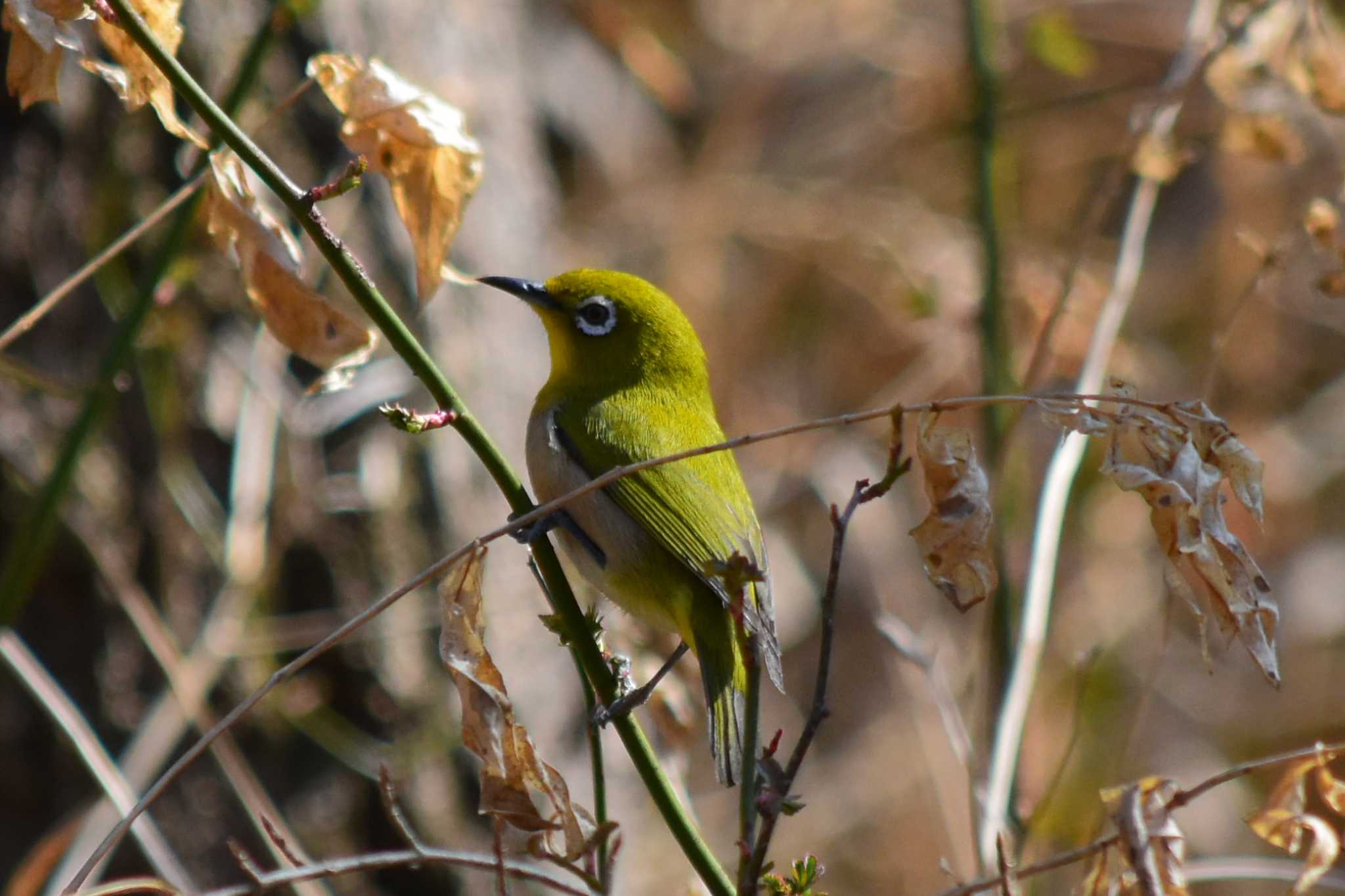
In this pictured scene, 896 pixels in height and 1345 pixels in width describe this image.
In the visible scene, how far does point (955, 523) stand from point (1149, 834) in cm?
39

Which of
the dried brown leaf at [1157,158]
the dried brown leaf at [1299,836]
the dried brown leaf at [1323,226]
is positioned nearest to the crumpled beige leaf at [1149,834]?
the dried brown leaf at [1299,836]

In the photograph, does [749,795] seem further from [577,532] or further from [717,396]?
[717,396]

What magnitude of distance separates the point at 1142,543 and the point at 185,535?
4.29 m

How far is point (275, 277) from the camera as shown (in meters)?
1.84

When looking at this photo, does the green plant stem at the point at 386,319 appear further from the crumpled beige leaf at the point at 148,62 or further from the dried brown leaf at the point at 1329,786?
the dried brown leaf at the point at 1329,786

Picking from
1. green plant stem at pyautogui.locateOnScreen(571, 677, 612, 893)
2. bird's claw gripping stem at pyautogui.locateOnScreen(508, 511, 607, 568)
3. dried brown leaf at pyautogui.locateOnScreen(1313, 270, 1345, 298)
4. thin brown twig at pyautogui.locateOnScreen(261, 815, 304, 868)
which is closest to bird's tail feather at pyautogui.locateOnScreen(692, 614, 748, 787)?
bird's claw gripping stem at pyautogui.locateOnScreen(508, 511, 607, 568)

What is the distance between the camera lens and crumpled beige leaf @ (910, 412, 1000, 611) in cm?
151

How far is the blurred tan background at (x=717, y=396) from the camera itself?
355 cm

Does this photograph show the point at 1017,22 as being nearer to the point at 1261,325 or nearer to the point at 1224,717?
the point at 1261,325

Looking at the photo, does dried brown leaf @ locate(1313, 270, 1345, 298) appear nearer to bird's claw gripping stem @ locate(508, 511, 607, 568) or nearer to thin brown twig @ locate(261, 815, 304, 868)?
bird's claw gripping stem @ locate(508, 511, 607, 568)

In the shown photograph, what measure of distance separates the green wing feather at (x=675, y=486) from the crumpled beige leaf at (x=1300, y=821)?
93 centimetres

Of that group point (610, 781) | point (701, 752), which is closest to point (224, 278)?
point (610, 781)

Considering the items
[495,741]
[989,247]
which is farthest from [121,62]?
[989,247]

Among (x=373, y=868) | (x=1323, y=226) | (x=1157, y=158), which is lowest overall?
(x=373, y=868)
